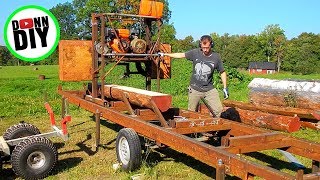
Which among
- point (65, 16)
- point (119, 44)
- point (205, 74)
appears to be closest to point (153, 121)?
point (205, 74)

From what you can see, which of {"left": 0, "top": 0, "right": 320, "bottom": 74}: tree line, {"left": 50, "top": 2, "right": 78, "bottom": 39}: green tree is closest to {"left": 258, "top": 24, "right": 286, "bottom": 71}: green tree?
{"left": 0, "top": 0, "right": 320, "bottom": 74}: tree line

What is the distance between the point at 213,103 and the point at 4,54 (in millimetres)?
95942

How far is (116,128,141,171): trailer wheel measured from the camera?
5.55 meters

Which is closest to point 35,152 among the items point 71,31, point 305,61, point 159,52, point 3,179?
point 3,179

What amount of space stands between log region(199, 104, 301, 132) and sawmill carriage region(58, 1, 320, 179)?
6.48 feet

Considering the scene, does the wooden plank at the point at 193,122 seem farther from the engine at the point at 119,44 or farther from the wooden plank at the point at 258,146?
the engine at the point at 119,44

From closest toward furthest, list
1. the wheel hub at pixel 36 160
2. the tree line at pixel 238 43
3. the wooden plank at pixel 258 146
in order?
1. the wooden plank at pixel 258 146
2. the wheel hub at pixel 36 160
3. the tree line at pixel 238 43

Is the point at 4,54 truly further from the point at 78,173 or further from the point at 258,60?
the point at 78,173

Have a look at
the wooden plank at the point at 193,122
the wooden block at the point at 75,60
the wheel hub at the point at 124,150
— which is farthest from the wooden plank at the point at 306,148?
the wooden block at the point at 75,60

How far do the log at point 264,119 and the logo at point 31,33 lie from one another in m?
5.68

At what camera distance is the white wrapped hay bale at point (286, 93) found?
32.0 ft

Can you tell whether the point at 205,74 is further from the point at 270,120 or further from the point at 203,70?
the point at 270,120

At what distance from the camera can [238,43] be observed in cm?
9625

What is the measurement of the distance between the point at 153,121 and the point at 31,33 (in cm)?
310
